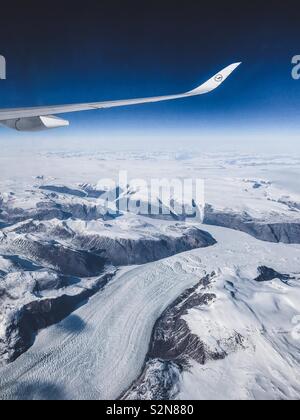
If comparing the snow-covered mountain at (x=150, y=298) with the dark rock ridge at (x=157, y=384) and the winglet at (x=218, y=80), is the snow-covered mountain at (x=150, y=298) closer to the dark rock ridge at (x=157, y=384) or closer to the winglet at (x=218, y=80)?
the dark rock ridge at (x=157, y=384)

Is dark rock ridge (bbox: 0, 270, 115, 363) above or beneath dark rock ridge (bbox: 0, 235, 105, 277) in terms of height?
beneath

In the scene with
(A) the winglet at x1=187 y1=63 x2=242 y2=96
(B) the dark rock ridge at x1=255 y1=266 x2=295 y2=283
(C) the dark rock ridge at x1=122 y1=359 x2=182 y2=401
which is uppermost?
(A) the winglet at x1=187 y1=63 x2=242 y2=96

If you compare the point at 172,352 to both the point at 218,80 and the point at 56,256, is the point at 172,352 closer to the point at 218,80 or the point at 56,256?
the point at 218,80

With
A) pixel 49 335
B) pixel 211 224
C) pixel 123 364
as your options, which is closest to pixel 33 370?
pixel 49 335

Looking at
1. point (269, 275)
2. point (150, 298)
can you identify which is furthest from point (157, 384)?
point (269, 275)

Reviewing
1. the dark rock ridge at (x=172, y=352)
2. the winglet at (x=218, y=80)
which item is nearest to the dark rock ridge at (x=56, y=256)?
the dark rock ridge at (x=172, y=352)

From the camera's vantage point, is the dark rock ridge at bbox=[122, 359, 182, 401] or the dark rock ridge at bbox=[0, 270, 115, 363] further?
the dark rock ridge at bbox=[0, 270, 115, 363]

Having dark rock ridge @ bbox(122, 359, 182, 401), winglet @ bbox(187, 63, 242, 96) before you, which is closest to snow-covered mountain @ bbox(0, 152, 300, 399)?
dark rock ridge @ bbox(122, 359, 182, 401)

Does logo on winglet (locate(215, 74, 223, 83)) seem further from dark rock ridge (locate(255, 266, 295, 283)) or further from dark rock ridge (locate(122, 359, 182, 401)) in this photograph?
dark rock ridge (locate(255, 266, 295, 283))

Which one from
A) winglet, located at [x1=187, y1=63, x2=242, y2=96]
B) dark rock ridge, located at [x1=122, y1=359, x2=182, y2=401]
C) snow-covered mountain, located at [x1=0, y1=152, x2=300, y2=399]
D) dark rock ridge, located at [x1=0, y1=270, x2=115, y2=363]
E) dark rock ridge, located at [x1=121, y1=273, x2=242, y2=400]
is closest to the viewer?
winglet, located at [x1=187, y1=63, x2=242, y2=96]

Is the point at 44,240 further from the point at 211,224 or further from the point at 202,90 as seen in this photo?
the point at 202,90

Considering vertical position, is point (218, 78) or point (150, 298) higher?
point (218, 78)
